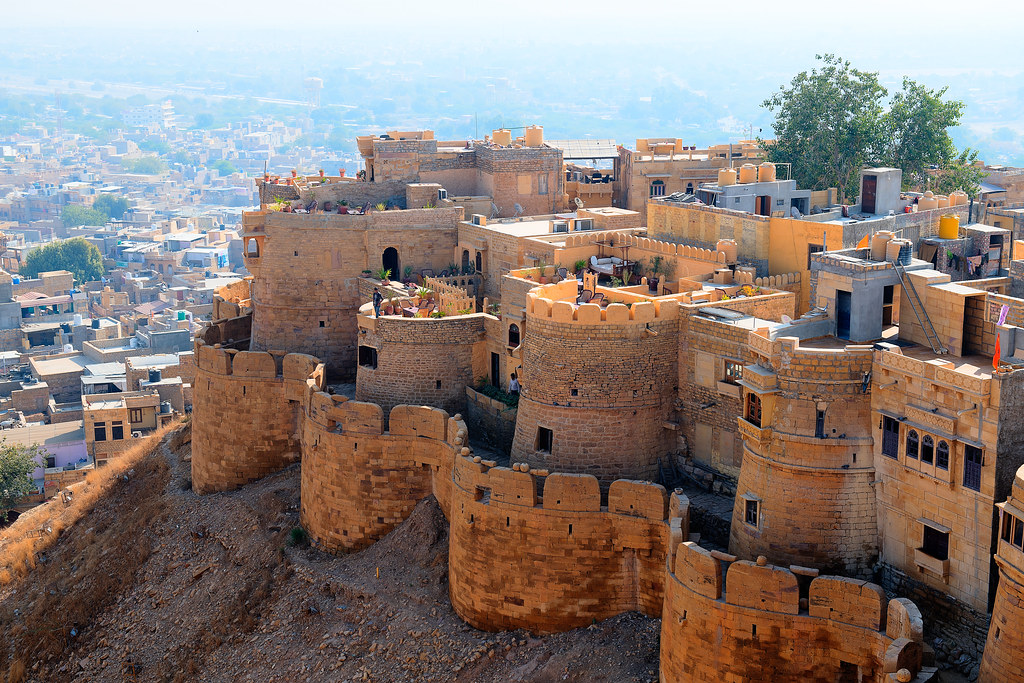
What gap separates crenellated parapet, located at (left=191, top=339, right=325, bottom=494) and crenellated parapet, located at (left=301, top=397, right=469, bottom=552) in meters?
4.00

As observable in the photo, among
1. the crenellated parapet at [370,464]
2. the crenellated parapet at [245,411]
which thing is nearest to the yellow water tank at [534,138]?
the crenellated parapet at [245,411]

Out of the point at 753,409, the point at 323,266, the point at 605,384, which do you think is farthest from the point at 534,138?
the point at 753,409

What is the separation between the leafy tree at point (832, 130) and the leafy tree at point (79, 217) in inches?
6233

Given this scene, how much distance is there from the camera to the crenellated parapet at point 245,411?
3953 centimetres

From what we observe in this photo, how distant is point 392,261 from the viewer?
138 ft

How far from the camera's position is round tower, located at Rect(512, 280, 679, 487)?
2989 cm

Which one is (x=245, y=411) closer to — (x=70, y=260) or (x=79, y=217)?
(x=70, y=260)

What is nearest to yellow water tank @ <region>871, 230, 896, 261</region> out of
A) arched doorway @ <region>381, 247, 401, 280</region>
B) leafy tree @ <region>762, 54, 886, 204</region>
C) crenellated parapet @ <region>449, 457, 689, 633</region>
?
crenellated parapet @ <region>449, 457, 689, 633</region>

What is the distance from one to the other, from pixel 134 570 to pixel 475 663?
13803 millimetres

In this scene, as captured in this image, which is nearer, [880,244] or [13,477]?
[880,244]

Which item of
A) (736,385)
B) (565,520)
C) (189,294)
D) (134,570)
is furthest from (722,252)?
(189,294)

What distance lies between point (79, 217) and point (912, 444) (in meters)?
184

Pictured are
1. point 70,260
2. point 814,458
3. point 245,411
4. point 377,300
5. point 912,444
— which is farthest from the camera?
point 70,260

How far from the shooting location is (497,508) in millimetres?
29578
